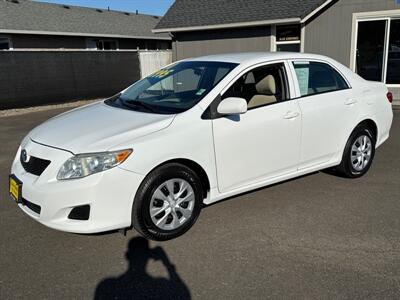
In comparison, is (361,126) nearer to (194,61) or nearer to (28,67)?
(194,61)

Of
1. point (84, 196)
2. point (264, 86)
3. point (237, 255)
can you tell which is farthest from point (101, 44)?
point (237, 255)

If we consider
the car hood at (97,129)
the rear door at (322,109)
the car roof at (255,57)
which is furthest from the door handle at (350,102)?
the car hood at (97,129)

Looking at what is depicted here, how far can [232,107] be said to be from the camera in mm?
3699

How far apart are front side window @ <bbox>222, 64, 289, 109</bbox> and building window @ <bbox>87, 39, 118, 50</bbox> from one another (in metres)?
19.1

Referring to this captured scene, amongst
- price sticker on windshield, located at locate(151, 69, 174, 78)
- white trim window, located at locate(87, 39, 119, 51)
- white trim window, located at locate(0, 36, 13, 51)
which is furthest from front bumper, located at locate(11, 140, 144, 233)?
white trim window, located at locate(87, 39, 119, 51)

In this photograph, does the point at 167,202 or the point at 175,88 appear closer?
the point at 167,202

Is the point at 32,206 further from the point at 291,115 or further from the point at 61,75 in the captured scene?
the point at 61,75

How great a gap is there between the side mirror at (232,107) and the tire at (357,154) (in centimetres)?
193

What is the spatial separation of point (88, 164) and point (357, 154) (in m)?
3.51

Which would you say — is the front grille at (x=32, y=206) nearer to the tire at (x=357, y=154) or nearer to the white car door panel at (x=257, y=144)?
the white car door panel at (x=257, y=144)

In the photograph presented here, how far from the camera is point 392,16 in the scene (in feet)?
36.0

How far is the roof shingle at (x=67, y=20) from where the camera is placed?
19.0 m

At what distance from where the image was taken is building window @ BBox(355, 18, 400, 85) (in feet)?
36.7

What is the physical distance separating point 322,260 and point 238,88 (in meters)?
1.92
